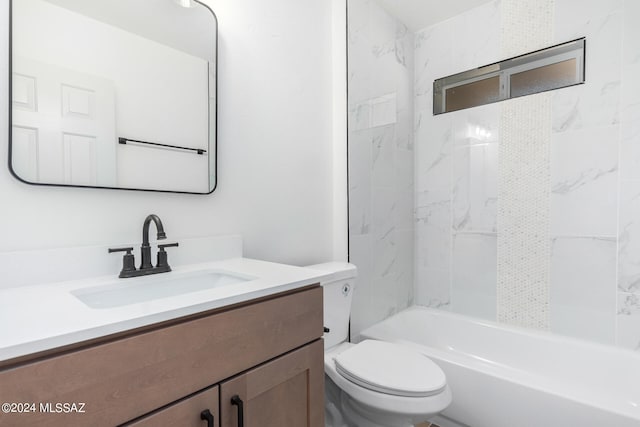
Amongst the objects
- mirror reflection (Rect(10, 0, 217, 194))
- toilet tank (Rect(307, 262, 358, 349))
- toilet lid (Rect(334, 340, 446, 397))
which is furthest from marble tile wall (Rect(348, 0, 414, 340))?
mirror reflection (Rect(10, 0, 217, 194))

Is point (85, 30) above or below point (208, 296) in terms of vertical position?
above

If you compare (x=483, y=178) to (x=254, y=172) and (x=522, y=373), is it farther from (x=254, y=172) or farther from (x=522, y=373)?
(x=254, y=172)

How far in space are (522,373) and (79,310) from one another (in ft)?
7.00

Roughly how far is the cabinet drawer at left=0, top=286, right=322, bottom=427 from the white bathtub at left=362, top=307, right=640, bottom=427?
108 cm

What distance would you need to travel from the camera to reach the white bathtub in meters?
1.33

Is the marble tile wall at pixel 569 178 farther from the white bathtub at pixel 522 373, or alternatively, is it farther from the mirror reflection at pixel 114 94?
the mirror reflection at pixel 114 94

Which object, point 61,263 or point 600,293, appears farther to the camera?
point 600,293

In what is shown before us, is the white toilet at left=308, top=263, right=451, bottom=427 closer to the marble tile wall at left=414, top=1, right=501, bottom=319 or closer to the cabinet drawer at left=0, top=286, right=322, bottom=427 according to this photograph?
the cabinet drawer at left=0, top=286, right=322, bottom=427

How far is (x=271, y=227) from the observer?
1.59 metres

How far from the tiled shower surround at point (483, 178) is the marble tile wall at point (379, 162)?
11 mm

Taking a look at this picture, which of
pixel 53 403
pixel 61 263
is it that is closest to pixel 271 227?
pixel 61 263

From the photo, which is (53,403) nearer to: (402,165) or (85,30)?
(85,30)

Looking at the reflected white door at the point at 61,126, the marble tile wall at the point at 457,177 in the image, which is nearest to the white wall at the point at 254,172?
the reflected white door at the point at 61,126

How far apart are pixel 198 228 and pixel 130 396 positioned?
76 centimetres
